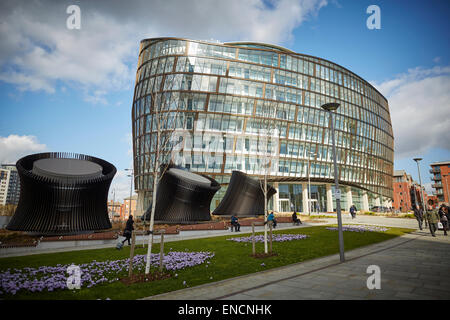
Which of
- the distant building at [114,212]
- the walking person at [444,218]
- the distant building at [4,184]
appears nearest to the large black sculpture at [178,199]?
the distant building at [114,212]

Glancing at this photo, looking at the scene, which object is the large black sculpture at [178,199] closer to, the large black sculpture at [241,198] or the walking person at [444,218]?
the large black sculpture at [241,198]

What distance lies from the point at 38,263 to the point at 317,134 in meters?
55.0

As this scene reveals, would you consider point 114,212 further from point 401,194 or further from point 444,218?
point 401,194

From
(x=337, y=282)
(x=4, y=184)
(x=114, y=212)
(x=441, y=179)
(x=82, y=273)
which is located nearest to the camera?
(x=337, y=282)

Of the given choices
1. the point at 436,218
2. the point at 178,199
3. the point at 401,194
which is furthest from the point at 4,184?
the point at 401,194

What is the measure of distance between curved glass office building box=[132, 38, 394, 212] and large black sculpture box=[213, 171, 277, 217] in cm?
1150

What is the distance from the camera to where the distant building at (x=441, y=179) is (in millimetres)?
83250

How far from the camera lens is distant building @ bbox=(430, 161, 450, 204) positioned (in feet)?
273

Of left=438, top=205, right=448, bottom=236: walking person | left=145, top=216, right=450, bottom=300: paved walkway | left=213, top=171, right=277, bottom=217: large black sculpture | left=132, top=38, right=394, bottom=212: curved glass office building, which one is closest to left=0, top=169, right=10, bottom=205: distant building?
left=132, top=38, right=394, bottom=212: curved glass office building

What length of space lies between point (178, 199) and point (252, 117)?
30097mm

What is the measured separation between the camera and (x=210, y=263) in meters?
8.62

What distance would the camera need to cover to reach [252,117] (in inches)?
1928

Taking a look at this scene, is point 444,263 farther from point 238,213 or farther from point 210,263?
point 238,213
